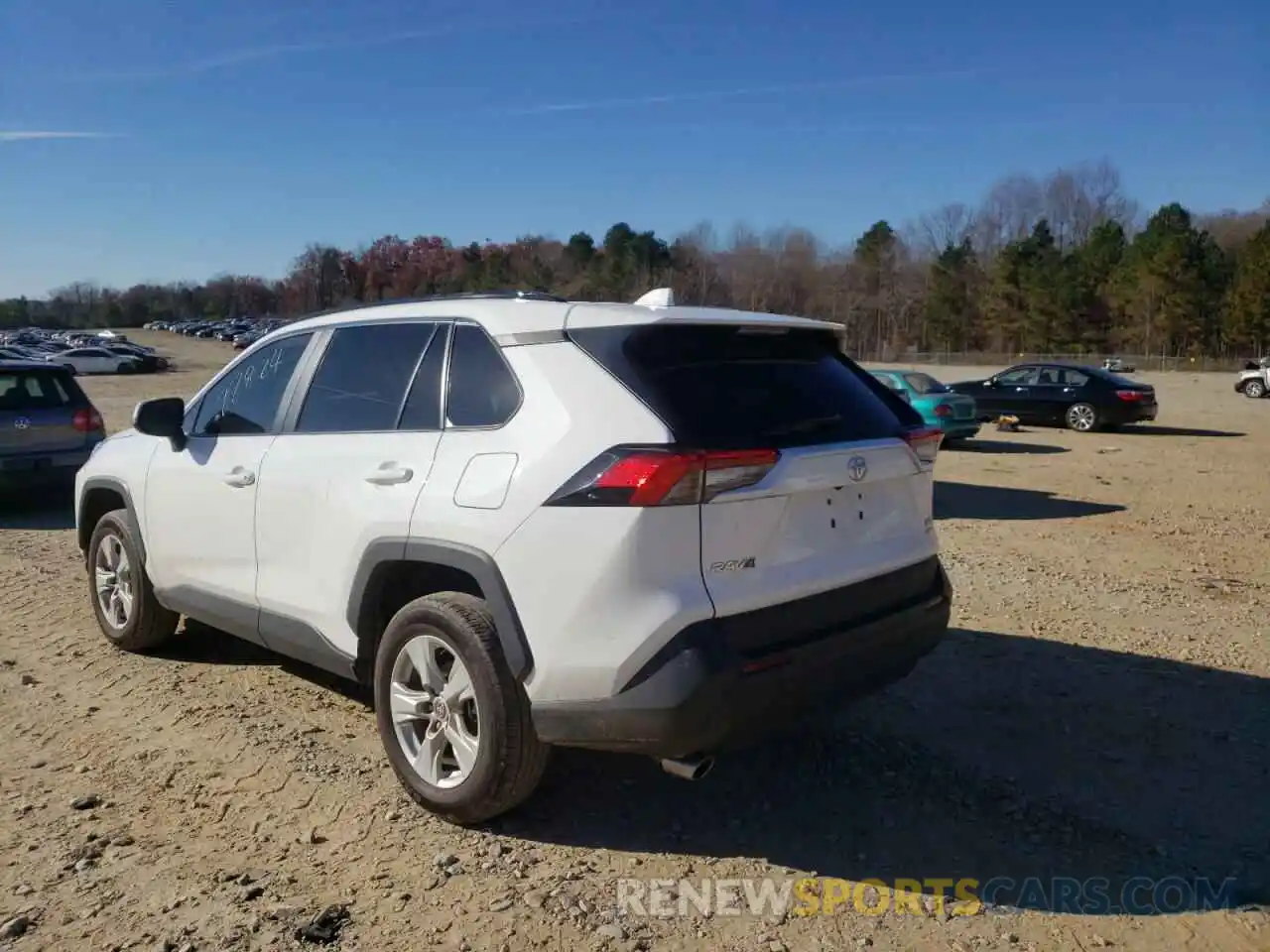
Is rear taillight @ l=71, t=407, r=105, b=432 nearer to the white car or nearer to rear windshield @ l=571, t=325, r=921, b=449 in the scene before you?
rear windshield @ l=571, t=325, r=921, b=449

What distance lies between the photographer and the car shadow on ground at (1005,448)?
1761cm

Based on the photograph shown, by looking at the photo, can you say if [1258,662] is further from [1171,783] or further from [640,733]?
[640,733]

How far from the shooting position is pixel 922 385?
1786 centimetres

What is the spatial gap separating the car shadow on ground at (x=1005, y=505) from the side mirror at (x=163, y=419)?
7.65 metres

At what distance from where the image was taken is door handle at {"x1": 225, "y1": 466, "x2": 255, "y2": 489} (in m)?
4.42

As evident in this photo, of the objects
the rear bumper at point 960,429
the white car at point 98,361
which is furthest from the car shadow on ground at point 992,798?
the white car at point 98,361

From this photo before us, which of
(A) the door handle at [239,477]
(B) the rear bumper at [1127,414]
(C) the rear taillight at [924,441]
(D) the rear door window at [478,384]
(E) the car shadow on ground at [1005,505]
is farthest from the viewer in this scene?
(B) the rear bumper at [1127,414]

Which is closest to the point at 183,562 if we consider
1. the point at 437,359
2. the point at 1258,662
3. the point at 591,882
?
the point at 437,359

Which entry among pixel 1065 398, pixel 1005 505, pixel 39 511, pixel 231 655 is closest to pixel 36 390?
pixel 39 511

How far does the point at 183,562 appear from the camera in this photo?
4.88m

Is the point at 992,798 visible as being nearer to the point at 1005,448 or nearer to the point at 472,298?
the point at 472,298

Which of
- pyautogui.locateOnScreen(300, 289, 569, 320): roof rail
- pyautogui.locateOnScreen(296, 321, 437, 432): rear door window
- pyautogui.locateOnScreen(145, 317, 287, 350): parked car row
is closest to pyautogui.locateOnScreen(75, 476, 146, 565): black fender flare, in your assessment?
pyautogui.locateOnScreen(296, 321, 437, 432): rear door window

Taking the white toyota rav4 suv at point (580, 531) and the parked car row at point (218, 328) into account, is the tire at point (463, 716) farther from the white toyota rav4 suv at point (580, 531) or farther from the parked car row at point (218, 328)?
the parked car row at point (218, 328)

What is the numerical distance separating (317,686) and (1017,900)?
3370 millimetres
